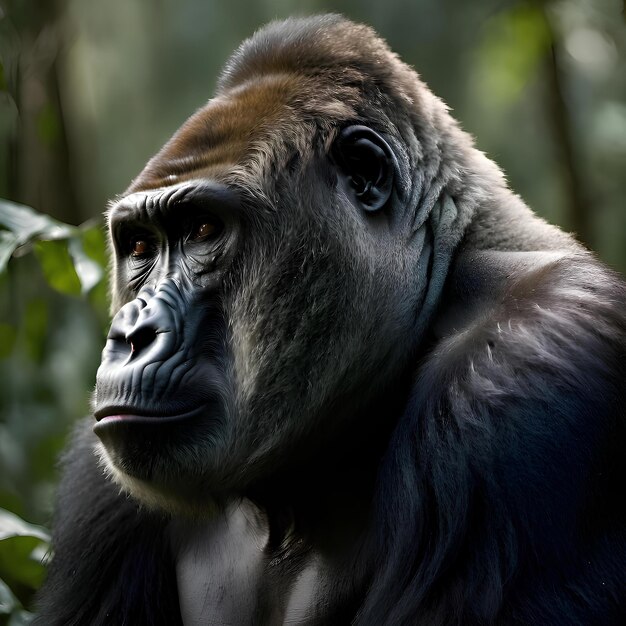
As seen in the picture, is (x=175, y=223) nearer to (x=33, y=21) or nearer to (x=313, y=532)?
(x=313, y=532)

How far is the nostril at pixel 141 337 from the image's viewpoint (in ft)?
9.28

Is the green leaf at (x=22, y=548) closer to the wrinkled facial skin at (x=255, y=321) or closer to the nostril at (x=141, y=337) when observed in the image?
the wrinkled facial skin at (x=255, y=321)

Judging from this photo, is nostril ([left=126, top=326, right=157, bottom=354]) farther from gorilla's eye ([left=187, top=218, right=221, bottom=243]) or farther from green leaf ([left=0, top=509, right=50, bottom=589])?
green leaf ([left=0, top=509, right=50, bottom=589])

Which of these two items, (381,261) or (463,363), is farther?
(381,261)

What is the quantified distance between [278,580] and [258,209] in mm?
1166

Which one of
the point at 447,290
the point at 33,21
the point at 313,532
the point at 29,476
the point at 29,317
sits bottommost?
the point at 29,476

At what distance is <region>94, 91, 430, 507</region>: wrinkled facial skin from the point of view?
2.84m

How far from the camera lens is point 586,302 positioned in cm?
277

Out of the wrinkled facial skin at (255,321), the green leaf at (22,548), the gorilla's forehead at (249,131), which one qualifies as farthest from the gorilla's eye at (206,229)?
the green leaf at (22,548)

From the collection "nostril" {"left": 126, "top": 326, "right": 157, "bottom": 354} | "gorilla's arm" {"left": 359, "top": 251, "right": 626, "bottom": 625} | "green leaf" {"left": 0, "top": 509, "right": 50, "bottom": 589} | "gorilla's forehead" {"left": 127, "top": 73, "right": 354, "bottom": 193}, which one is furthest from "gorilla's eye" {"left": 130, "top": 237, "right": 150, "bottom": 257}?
"green leaf" {"left": 0, "top": 509, "right": 50, "bottom": 589}

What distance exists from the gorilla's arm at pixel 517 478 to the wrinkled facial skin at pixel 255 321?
32 cm

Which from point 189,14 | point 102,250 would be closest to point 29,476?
point 102,250

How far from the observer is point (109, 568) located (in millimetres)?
3553

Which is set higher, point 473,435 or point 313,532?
point 473,435
